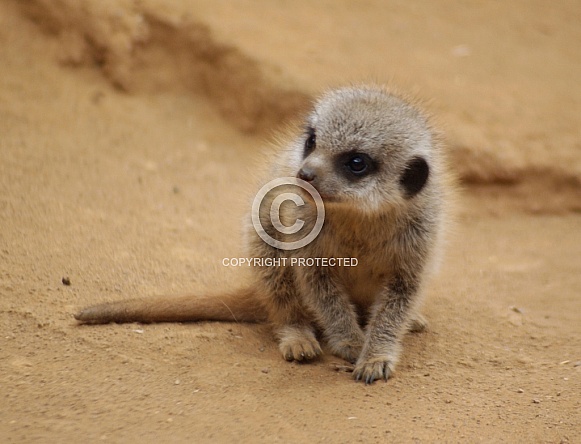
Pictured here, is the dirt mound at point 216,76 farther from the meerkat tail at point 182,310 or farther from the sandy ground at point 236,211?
the meerkat tail at point 182,310

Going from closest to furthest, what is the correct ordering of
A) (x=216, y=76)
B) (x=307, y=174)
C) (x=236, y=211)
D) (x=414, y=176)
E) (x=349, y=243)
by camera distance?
(x=307, y=174), (x=414, y=176), (x=349, y=243), (x=236, y=211), (x=216, y=76)

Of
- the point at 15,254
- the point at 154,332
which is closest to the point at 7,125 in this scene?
the point at 15,254

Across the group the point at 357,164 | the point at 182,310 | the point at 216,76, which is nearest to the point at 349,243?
the point at 357,164

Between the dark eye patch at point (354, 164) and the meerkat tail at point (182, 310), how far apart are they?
926mm

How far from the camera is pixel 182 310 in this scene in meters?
3.59

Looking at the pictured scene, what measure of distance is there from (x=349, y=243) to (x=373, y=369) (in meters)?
0.60

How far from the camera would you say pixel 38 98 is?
19.2ft

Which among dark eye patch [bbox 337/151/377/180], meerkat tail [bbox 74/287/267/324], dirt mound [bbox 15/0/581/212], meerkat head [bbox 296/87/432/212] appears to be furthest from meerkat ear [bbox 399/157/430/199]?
dirt mound [bbox 15/0/581/212]

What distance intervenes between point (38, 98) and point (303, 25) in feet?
7.84

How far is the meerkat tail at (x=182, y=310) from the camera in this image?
136 inches

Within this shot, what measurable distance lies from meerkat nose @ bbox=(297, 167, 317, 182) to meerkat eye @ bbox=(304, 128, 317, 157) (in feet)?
0.87

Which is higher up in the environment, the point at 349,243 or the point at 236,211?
the point at 349,243

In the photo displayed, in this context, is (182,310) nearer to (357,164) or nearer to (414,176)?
(357,164)

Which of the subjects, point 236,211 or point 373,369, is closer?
point 373,369
